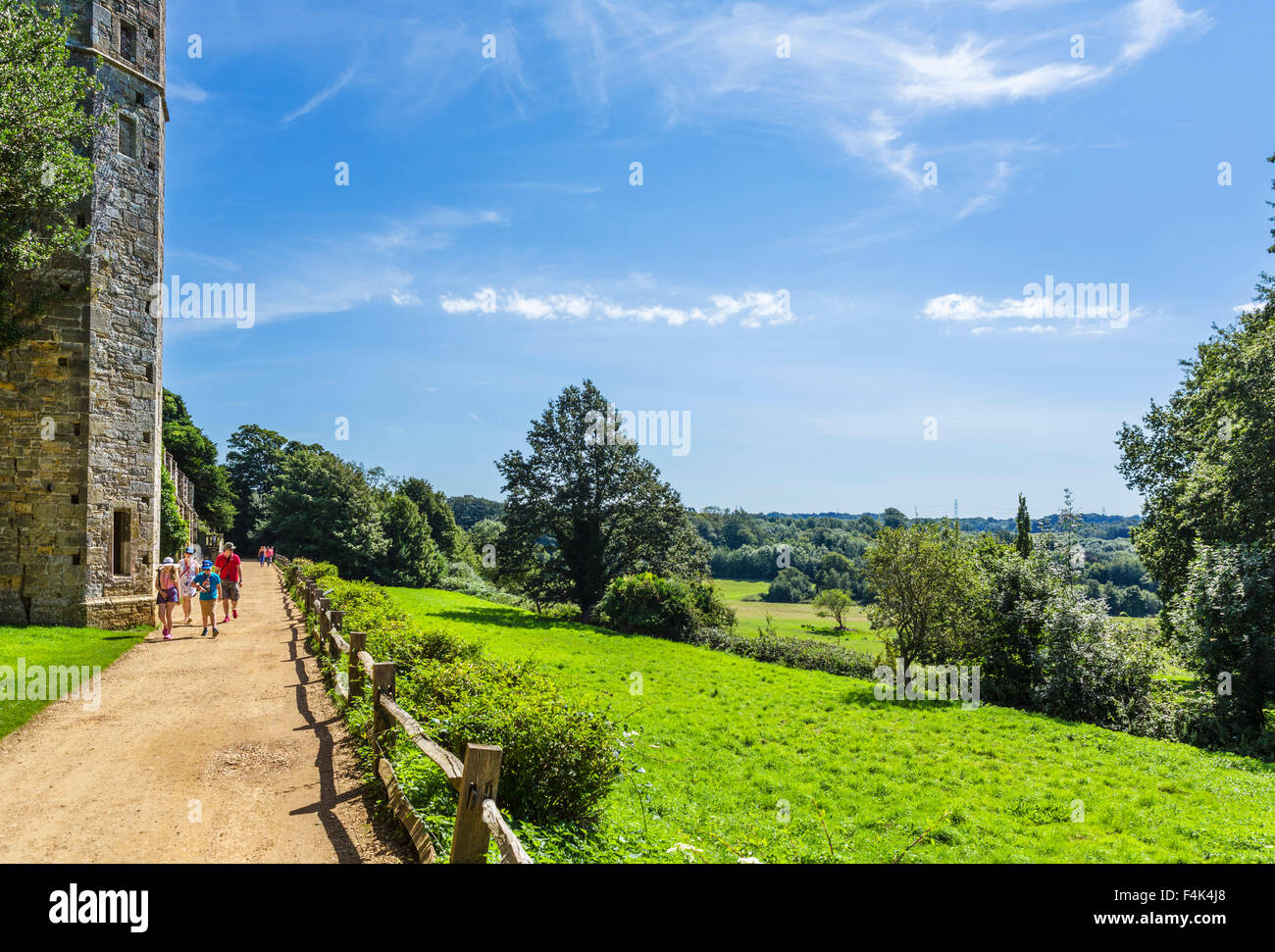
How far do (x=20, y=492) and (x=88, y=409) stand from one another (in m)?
2.89

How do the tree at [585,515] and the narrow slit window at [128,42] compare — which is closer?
the narrow slit window at [128,42]

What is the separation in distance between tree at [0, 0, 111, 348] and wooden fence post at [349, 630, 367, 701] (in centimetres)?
1498

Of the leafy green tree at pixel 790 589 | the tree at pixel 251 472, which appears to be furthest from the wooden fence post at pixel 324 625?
the leafy green tree at pixel 790 589

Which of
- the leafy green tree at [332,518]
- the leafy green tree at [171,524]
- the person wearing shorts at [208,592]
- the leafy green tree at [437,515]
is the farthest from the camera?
the leafy green tree at [437,515]

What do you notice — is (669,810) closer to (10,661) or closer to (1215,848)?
(1215,848)

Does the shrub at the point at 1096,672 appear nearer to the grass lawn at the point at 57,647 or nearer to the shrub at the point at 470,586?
the grass lawn at the point at 57,647

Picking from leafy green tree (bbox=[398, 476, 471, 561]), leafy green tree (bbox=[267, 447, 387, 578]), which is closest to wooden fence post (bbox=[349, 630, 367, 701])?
leafy green tree (bbox=[267, 447, 387, 578])

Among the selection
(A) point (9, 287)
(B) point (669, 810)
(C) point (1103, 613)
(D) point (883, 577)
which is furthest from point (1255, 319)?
(A) point (9, 287)

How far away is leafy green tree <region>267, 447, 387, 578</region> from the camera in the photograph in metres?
53.0

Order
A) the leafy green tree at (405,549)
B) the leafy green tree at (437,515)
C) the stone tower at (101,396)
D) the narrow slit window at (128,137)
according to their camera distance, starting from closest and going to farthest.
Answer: the stone tower at (101,396)
the narrow slit window at (128,137)
the leafy green tree at (405,549)
the leafy green tree at (437,515)

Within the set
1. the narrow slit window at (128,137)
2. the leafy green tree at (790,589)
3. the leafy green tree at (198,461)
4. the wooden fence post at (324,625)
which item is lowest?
the leafy green tree at (790,589)

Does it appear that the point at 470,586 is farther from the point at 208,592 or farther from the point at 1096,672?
the point at 1096,672

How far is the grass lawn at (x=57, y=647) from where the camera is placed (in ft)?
43.8

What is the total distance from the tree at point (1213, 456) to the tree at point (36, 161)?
33.4 metres
